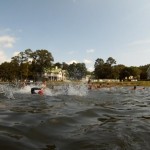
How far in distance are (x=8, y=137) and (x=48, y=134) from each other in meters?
1.27

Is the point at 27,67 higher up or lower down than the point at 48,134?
higher up

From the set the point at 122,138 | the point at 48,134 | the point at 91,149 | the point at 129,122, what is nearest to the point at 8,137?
the point at 48,134

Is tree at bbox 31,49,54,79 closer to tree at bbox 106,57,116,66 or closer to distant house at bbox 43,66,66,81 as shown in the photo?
distant house at bbox 43,66,66,81

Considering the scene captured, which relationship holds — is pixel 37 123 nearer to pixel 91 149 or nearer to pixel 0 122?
pixel 0 122

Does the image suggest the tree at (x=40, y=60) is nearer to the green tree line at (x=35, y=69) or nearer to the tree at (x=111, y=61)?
the green tree line at (x=35, y=69)

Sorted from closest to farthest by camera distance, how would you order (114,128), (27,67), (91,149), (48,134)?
(91,149)
(48,134)
(114,128)
(27,67)

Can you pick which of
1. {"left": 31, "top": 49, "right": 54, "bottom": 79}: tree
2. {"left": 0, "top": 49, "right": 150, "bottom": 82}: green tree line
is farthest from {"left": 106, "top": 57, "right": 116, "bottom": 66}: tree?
{"left": 31, "top": 49, "right": 54, "bottom": 79}: tree

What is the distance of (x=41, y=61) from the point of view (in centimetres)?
14638

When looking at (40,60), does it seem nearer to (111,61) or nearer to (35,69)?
(35,69)

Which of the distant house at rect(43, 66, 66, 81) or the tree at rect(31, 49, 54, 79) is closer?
the tree at rect(31, 49, 54, 79)

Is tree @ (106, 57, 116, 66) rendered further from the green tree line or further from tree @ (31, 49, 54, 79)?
tree @ (31, 49, 54, 79)

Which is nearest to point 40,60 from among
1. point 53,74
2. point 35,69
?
point 35,69

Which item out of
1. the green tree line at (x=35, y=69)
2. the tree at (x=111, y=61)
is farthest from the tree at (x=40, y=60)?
the tree at (x=111, y=61)

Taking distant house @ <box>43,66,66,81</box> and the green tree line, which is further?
distant house @ <box>43,66,66,81</box>
